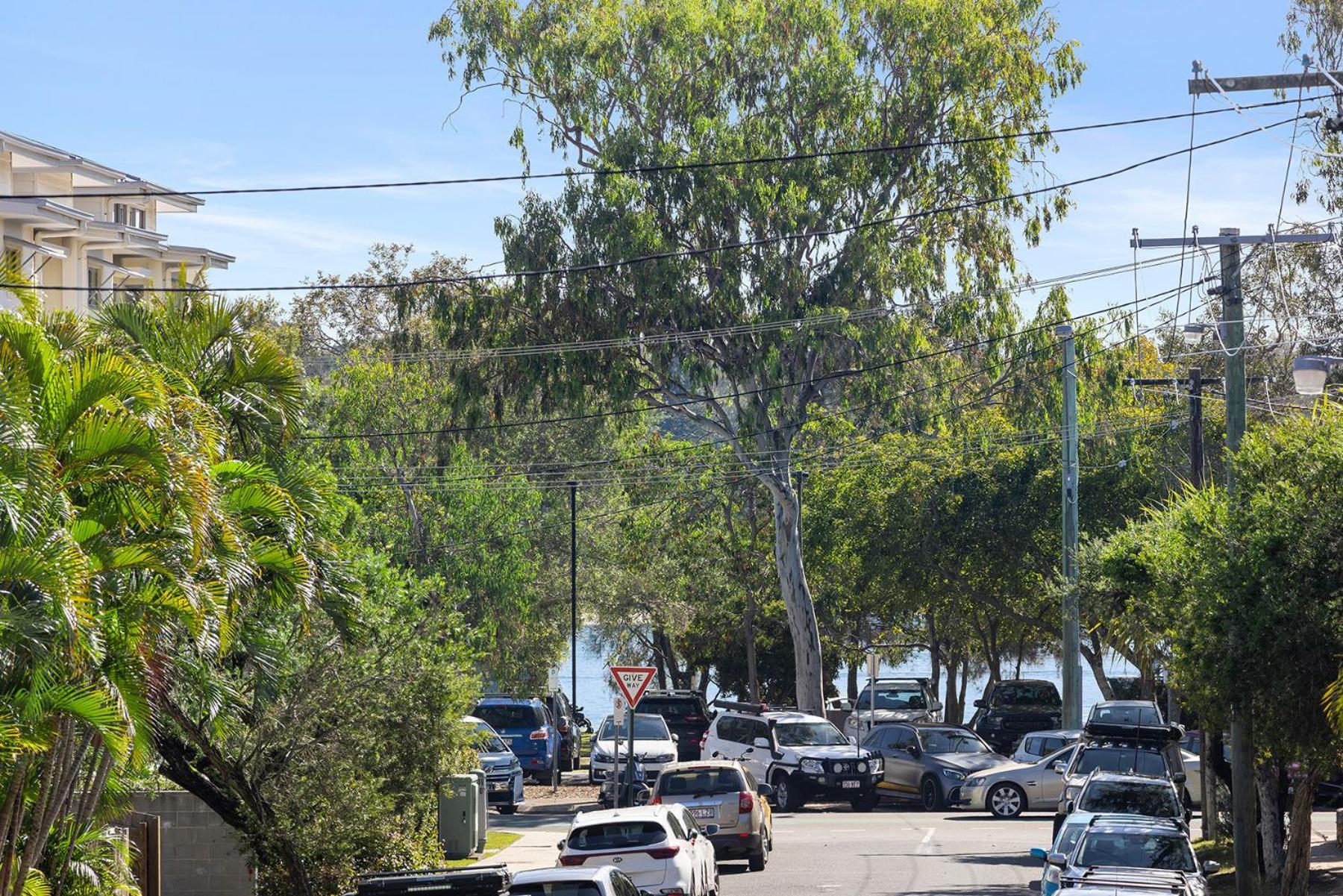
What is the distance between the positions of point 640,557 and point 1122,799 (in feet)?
136

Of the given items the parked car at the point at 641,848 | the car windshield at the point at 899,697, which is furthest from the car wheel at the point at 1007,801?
the car windshield at the point at 899,697

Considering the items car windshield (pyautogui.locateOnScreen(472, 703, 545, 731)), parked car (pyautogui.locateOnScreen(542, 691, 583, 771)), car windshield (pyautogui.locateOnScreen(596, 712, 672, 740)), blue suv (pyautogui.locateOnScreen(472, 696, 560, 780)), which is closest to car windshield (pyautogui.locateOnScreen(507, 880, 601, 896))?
car windshield (pyautogui.locateOnScreen(596, 712, 672, 740))

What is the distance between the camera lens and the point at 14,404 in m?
12.3

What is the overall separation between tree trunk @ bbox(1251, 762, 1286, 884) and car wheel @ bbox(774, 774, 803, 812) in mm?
13191

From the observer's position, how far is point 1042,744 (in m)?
32.9

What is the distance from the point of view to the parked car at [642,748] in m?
34.2

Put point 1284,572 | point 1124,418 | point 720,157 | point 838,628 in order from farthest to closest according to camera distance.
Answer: point 838,628, point 1124,418, point 720,157, point 1284,572

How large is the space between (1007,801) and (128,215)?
4382 centimetres

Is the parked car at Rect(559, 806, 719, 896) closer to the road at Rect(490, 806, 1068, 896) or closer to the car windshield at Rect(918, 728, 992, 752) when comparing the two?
the road at Rect(490, 806, 1068, 896)

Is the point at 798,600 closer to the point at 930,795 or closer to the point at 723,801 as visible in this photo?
the point at 930,795

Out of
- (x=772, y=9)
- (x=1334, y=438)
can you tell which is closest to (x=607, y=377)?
(x=772, y=9)

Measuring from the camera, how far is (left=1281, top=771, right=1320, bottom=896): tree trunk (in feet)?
61.1

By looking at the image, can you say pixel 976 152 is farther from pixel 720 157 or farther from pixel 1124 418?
pixel 1124 418

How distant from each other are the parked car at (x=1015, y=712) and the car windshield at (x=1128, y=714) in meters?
12.5
